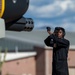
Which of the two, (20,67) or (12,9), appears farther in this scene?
(20,67)

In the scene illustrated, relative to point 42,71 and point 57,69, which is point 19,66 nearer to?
point 42,71

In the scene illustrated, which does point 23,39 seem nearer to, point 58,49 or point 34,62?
point 34,62

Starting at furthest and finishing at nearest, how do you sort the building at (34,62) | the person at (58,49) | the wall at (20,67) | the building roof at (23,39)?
1. the building roof at (23,39)
2. the wall at (20,67)
3. the building at (34,62)
4. the person at (58,49)

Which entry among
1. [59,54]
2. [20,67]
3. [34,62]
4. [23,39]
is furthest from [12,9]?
[23,39]

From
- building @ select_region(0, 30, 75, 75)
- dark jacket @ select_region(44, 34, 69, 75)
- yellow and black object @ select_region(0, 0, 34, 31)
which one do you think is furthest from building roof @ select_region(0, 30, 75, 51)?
yellow and black object @ select_region(0, 0, 34, 31)

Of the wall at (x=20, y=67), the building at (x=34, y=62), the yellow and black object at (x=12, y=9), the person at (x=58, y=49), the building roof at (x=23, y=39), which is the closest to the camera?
the yellow and black object at (x=12, y=9)

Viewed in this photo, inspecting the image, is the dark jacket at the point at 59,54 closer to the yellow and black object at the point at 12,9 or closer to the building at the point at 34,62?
the yellow and black object at the point at 12,9

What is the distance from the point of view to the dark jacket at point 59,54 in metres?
6.75

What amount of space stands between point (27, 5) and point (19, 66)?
1242 inches

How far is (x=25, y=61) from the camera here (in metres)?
35.7

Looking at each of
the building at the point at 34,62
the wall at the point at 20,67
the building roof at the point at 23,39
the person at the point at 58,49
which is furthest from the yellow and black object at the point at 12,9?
the building roof at the point at 23,39

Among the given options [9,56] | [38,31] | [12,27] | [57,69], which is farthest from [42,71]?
[12,27]

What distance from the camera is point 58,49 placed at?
688 cm

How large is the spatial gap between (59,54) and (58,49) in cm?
10
